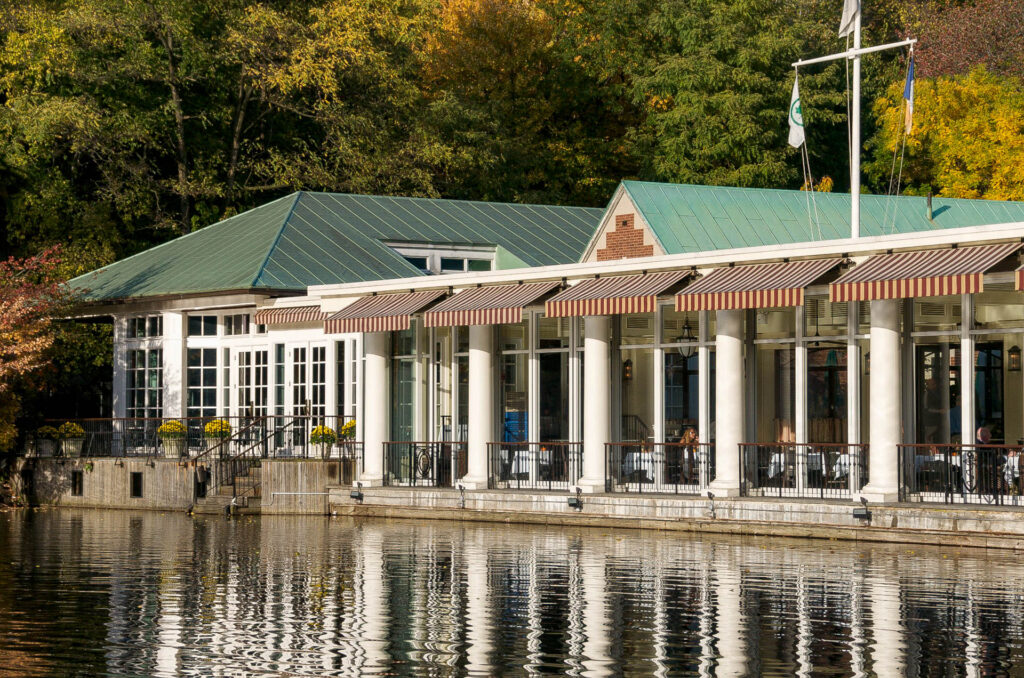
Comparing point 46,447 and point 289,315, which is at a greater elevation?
point 289,315

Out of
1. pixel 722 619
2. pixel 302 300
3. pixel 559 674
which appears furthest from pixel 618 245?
pixel 559 674

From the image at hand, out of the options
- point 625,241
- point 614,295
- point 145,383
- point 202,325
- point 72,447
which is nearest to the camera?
point 614,295

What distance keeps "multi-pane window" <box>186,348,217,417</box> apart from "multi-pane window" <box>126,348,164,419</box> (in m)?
0.67

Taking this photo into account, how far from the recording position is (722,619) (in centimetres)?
1440

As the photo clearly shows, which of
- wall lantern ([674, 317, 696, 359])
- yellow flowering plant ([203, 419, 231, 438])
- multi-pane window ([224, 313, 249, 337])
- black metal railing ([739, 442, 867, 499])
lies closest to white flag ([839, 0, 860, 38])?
wall lantern ([674, 317, 696, 359])

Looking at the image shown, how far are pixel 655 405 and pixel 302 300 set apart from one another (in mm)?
9976

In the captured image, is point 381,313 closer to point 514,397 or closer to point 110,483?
point 514,397

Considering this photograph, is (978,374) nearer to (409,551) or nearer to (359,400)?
(409,551)

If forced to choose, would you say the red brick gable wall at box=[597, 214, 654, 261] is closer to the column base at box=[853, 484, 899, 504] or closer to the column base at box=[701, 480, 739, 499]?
the column base at box=[701, 480, 739, 499]

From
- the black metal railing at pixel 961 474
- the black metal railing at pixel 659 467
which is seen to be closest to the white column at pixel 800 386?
the black metal railing at pixel 659 467

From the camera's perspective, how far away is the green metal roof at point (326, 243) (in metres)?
37.2

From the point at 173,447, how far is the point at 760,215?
14.4 metres

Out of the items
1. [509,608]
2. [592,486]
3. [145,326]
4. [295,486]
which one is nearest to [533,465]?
[592,486]

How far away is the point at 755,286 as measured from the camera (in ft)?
79.5
